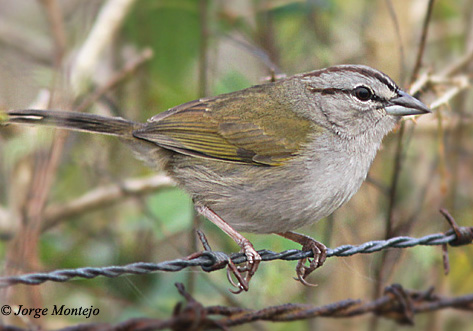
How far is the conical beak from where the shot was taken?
3684 millimetres

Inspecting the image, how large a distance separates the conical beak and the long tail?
5.40ft

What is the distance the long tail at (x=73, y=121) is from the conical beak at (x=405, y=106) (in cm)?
165

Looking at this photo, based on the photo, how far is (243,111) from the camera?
399 cm

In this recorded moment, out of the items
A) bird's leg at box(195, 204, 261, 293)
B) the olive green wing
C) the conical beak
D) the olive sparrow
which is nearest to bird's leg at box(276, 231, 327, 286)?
the olive sparrow

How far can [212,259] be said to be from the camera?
2.99 m

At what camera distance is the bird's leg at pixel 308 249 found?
3.57m

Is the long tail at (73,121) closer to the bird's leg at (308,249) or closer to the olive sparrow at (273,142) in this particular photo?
the olive sparrow at (273,142)

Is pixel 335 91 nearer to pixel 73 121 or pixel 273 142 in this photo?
pixel 273 142

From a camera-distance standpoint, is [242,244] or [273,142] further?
[273,142]

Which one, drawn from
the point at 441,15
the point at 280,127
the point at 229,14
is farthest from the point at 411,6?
the point at 280,127

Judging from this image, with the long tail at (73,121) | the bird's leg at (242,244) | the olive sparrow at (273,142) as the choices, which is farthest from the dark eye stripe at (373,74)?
the long tail at (73,121)

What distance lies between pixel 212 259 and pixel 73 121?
136 cm

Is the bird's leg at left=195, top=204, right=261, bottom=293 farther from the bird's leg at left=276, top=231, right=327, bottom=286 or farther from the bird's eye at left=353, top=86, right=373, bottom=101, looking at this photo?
the bird's eye at left=353, top=86, right=373, bottom=101

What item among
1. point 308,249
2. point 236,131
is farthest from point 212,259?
point 236,131
